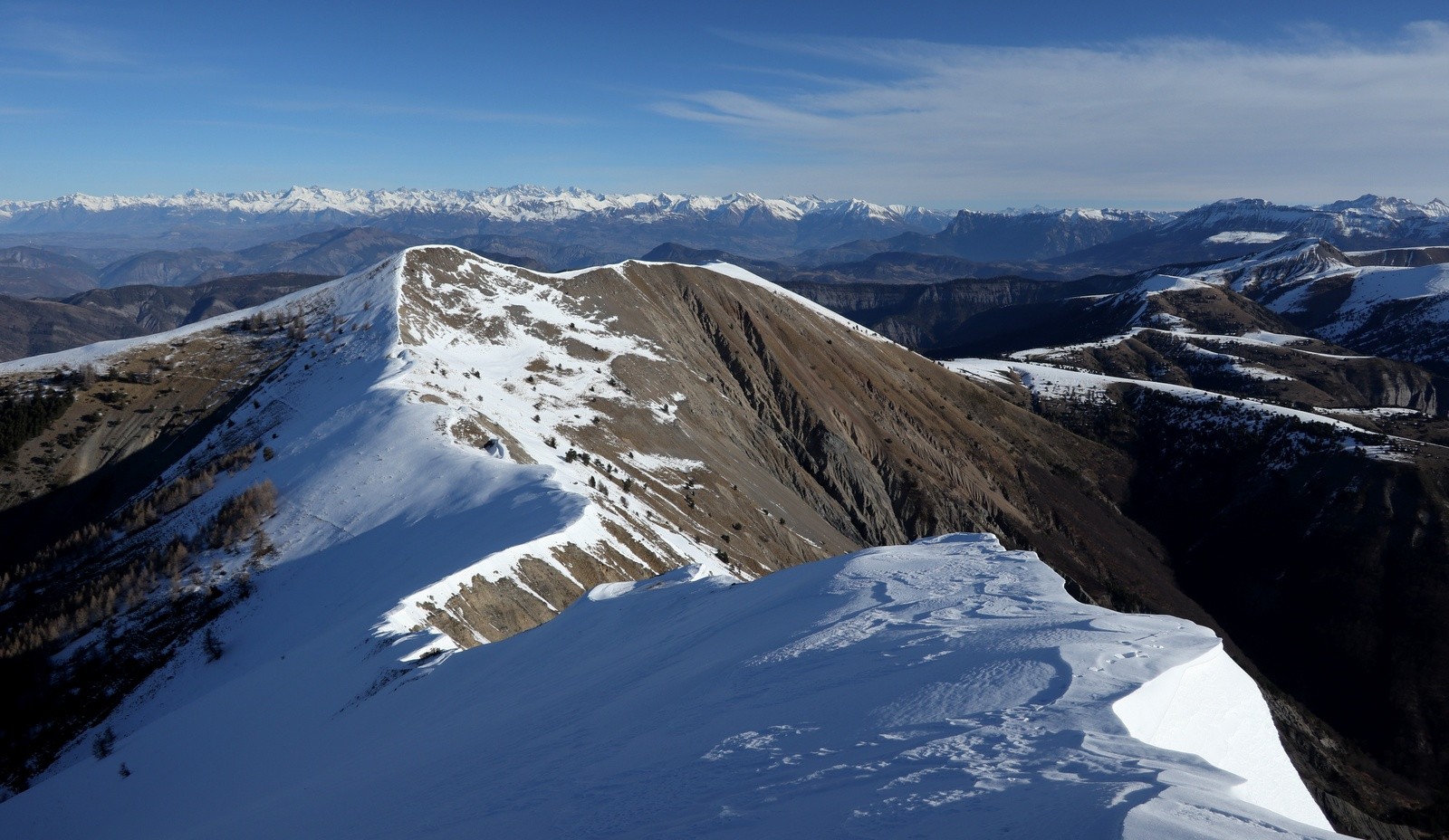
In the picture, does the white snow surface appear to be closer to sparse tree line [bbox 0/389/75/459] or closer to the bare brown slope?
the bare brown slope

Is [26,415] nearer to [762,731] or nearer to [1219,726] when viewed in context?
[762,731]

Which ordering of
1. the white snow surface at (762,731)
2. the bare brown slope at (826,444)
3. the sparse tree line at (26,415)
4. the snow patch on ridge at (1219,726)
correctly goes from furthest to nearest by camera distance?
the bare brown slope at (826,444)
the sparse tree line at (26,415)
the snow patch on ridge at (1219,726)
the white snow surface at (762,731)

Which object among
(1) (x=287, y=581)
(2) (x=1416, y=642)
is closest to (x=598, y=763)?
(1) (x=287, y=581)

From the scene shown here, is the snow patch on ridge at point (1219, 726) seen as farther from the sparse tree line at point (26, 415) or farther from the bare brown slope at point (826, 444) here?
the sparse tree line at point (26, 415)

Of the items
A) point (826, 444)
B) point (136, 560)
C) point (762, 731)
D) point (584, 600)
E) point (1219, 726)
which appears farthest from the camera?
point (826, 444)

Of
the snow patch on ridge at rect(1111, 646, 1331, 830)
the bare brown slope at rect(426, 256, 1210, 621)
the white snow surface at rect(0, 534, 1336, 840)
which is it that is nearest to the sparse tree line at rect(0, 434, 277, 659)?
the white snow surface at rect(0, 534, 1336, 840)

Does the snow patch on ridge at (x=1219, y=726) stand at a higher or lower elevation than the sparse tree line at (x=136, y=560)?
higher

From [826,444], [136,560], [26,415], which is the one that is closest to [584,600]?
[136,560]

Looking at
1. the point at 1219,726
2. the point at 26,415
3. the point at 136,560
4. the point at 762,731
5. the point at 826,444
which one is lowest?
the point at 826,444

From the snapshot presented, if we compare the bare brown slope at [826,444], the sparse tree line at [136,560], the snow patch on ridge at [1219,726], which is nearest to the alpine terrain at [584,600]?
the snow patch on ridge at [1219,726]
